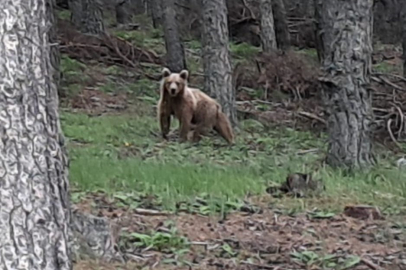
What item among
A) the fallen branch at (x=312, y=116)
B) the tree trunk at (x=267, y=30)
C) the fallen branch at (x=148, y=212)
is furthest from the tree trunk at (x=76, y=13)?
the fallen branch at (x=148, y=212)

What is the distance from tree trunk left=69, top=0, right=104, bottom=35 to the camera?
23203mm

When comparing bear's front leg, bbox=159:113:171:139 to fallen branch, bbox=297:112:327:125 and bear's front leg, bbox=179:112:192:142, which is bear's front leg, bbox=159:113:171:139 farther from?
fallen branch, bbox=297:112:327:125

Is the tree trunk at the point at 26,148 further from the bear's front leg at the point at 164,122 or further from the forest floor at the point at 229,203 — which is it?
the bear's front leg at the point at 164,122

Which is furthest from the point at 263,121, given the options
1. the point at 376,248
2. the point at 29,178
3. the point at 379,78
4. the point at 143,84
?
the point at 29,178

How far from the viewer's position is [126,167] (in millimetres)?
9742

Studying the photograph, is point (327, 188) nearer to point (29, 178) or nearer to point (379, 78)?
point (29, 178)

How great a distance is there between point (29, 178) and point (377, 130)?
11663 mm

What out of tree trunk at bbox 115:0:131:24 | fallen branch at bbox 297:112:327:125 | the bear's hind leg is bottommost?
fallen branch at bbox 297:112:327:125

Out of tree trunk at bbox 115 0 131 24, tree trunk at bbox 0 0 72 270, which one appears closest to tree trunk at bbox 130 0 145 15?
tree trunk at bbox 115 0 131 24

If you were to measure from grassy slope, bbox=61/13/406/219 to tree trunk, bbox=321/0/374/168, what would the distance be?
34 centimetres

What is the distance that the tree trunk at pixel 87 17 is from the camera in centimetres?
2320

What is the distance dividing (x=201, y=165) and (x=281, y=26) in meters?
15.4

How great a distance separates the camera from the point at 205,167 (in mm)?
10523

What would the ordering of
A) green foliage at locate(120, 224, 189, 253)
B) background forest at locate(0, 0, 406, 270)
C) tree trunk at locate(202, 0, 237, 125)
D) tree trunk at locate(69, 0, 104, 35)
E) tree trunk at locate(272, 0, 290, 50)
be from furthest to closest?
tree trunk at locate(272, 0, 290, 50) < tree trunk at locate(69, 0, 104, 35) < tree trunk at locate(202, 0, 237, 125) < background forest at locate(0, 0, 406, 270) < green foliage at locate(120, 224, 189, 253)
